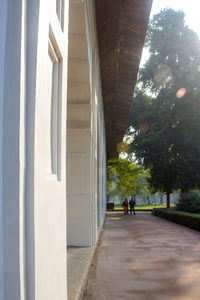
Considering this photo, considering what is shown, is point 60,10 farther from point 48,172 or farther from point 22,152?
point 22,152

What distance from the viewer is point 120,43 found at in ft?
24.1

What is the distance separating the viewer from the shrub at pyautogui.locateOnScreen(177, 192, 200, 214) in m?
21.3

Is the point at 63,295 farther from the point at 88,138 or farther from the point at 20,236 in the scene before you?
the point at 88,138

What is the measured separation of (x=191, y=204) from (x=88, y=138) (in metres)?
16.2

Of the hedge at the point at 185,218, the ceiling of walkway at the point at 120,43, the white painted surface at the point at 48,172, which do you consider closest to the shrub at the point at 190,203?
the hedge at the point at 185,218

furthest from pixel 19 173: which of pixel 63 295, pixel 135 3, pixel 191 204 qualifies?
pixel 191 204

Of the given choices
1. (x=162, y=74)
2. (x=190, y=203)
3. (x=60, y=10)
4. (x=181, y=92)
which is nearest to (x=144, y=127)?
(x=181, y=92)

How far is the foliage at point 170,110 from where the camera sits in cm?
2456

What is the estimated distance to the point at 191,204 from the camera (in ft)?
70.9

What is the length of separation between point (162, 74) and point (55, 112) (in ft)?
89.9

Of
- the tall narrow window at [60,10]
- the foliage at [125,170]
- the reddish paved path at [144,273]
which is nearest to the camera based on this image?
the tall narrow window at [60,10]

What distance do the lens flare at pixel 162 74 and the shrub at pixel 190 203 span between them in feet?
34.6

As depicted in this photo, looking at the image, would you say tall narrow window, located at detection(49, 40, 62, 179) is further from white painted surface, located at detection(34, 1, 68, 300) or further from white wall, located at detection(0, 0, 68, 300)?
white wall, located at detection(0, 0, 68, 300)

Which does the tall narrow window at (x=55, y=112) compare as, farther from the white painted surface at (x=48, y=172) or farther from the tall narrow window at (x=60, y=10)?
the tall narrow window at (x=60, y=10)
